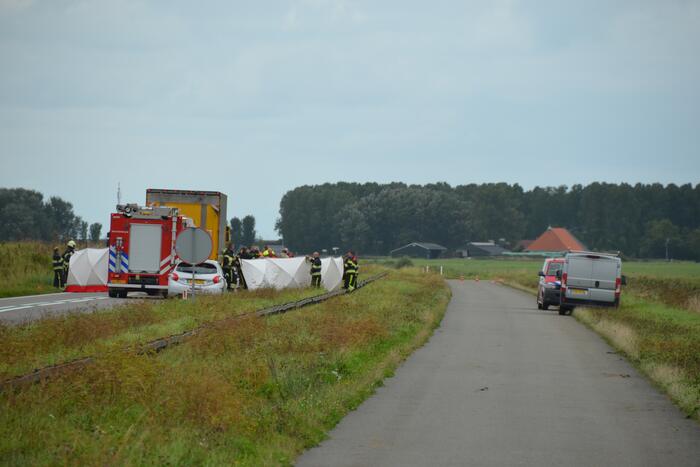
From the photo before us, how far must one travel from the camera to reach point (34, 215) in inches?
4786

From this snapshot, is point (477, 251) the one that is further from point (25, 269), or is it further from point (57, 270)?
point (57, 270)

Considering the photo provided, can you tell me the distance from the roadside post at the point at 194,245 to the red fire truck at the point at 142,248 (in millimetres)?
12238

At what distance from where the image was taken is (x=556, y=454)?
9539 mm

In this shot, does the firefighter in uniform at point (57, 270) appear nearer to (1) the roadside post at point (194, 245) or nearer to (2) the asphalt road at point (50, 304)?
(2) the asphalt road at point (50, 304)

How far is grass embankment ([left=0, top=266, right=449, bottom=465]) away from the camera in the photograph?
8195mm

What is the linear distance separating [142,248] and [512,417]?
24371 mm

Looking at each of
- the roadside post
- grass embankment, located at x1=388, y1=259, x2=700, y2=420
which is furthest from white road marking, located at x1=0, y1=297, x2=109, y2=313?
grass embankment, located at x1=388, y1=259, x2=700, y2=420

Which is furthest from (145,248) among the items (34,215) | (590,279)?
(34,215)

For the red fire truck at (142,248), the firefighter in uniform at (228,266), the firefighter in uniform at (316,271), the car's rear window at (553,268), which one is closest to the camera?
the red fire truck at (142,248)

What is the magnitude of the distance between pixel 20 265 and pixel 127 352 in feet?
104

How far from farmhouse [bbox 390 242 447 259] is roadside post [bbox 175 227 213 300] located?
150444 millimetres

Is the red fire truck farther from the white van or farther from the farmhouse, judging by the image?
the farmhouse

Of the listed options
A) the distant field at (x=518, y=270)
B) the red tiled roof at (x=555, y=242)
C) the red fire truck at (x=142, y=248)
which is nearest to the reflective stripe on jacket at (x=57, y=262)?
the red fire truck at (x=142, y=248)

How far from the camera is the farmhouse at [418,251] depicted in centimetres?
17400
